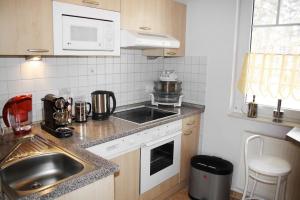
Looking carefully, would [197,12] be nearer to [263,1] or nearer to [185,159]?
[263,1]

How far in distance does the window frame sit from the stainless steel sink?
184 cm

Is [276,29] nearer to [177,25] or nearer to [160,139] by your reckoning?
[177,25]

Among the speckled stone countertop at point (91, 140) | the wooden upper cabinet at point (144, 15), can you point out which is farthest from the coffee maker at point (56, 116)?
the wooden upper cabinet at point (144, 15)

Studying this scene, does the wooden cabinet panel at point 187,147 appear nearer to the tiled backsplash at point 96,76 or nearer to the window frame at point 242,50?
the tiled backsplash at point 96,76

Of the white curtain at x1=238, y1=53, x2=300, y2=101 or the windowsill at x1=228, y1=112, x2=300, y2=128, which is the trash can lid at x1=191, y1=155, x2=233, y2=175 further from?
the white curtain at x1=238, y1=53, x2=300, y2=101

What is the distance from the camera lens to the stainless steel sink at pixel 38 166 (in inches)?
52.6

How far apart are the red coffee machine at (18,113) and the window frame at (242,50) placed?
1943mm

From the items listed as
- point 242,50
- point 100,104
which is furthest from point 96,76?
point 242,50

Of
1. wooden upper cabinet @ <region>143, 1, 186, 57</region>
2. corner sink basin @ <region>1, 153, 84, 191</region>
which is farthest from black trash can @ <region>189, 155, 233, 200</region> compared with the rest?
corner sink basin @ <region>1, 153, 84, 191</region>

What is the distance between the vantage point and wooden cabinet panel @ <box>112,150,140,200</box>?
1.94 m

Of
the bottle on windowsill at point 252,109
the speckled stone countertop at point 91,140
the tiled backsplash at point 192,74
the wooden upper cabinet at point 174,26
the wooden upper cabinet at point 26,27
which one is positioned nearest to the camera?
the speckled stone countertop at point 91,140

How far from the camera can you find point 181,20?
9.12 feet

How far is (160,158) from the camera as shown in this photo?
7.86ft

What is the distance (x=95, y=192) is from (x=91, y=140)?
1.63 ft
